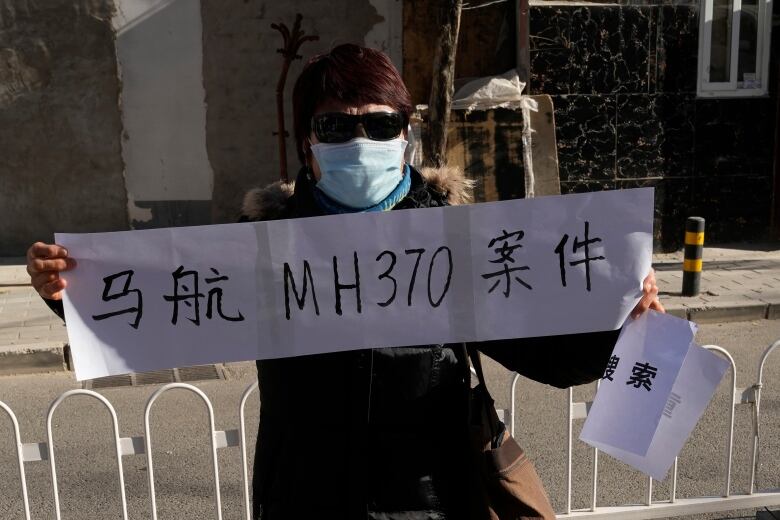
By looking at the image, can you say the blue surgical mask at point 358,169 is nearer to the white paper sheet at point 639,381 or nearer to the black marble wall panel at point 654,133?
the white paper sheet at point 639,381

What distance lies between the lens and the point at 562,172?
10.8 metres

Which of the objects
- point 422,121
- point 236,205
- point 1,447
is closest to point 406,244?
point 1,447

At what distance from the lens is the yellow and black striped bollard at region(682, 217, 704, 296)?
8.52m

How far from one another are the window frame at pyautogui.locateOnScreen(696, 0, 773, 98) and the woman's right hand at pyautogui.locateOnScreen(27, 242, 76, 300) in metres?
10.4

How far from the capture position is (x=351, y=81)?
1896mm

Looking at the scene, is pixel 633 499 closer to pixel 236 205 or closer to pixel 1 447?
pixel 1 447

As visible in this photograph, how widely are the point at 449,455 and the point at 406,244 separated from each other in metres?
0.48

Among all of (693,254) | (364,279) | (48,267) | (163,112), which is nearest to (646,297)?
(364,279)

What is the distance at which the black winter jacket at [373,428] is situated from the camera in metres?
1.84

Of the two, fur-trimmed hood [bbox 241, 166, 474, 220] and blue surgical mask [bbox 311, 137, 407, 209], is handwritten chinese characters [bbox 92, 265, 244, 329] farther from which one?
blue surgical mask [bbox 311, 137, 407, 209]

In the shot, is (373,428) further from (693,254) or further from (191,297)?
(693,254)

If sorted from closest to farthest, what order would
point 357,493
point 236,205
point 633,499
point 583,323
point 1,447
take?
point 357,493 → point 583,323 → point 633,499 → point 1,447 → point 236,205

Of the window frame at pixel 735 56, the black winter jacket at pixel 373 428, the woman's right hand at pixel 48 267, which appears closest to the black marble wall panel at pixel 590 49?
the window frame at pixel 735 56

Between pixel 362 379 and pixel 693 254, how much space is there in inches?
291
